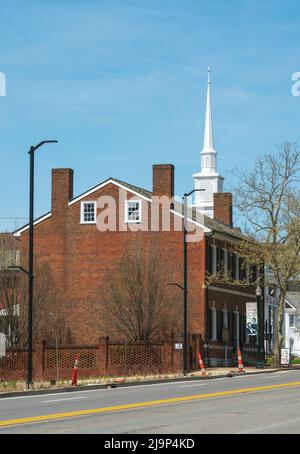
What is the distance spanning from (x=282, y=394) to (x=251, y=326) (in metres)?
25.6

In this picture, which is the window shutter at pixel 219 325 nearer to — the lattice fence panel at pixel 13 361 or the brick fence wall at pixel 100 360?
the brick fence wall at pixel 100 360

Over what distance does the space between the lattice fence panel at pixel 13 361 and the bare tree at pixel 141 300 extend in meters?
7.02

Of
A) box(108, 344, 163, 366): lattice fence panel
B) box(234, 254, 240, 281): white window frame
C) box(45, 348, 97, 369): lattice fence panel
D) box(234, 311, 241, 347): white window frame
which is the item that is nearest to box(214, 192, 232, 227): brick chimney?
box(234, 254, 240, 281): white window frame

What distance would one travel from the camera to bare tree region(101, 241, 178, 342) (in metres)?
55.3

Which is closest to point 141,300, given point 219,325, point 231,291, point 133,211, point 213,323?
point 213,323

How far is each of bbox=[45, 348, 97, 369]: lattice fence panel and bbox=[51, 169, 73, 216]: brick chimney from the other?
38.2 feet

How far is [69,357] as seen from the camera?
51562 mm

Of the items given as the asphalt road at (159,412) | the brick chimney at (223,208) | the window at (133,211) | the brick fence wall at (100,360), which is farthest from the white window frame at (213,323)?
the asphalt road at (159,412)

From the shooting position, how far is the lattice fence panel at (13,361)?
50.7 metres

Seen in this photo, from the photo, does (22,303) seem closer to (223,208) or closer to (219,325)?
(219,325)

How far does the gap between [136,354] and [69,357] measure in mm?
3443

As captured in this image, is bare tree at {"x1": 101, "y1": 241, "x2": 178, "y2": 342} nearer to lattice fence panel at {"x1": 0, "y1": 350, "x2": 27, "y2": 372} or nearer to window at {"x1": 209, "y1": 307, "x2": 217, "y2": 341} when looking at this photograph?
window at {"x1": 209, "y1": 307, "x2": 217, "y2": 341}

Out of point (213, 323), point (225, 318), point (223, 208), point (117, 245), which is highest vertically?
point (223, 208)
